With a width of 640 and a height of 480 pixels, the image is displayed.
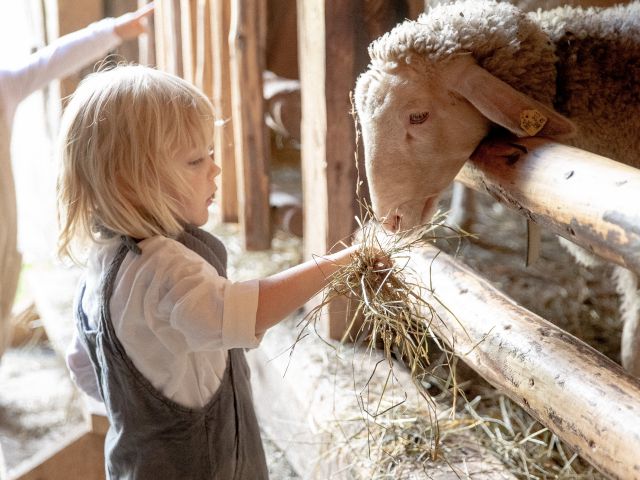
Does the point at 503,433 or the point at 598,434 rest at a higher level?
the point at 598,434

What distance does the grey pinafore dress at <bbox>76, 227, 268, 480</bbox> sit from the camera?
166 cm

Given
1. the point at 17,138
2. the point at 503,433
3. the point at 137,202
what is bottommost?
the point at 503,433

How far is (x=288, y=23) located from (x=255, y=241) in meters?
1.32

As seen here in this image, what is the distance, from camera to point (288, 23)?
13.8 feet

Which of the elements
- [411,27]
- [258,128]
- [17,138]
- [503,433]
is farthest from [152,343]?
[17,138]

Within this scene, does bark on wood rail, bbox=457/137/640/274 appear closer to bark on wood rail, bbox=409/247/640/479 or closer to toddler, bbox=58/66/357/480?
bark on wood rail, bbox=409/247/640/479

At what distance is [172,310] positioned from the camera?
1.48 m

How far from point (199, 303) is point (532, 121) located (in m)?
1.01

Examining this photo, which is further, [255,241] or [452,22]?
[255,241]

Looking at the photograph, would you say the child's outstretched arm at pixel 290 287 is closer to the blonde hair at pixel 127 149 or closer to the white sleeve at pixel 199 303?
the white sleeve at pixel 199 303

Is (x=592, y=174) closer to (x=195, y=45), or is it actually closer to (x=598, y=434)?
(x=598, y=434)

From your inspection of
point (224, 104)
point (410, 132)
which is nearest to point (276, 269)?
point (224, 104)

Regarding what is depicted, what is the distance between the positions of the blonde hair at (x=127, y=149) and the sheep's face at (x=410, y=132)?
587 mm

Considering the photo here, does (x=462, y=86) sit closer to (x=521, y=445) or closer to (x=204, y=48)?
(x=521, y=445)
